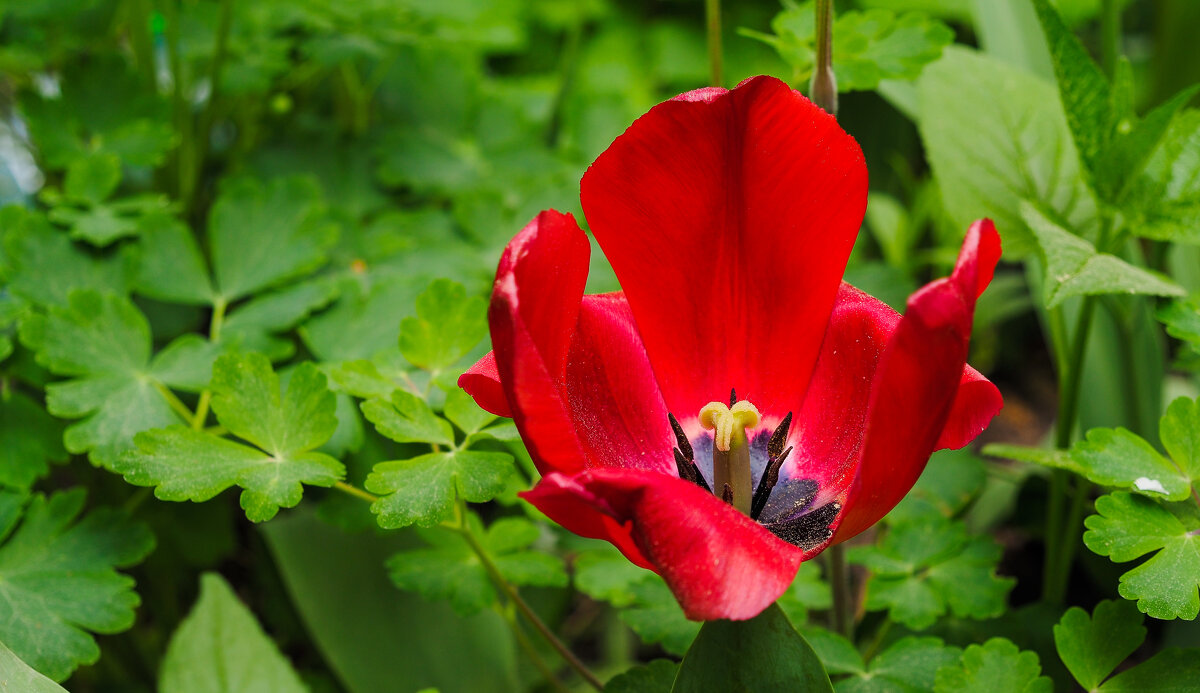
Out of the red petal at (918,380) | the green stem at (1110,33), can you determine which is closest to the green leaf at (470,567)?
the red petal at (918,380)

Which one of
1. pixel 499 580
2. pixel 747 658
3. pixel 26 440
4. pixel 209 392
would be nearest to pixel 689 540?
pixel 747 658

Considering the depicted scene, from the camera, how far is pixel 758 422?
2.12 feet

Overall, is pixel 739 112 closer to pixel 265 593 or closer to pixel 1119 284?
pixel 1119 284

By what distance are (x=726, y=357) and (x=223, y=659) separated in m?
0.44

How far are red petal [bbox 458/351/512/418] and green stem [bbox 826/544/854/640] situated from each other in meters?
0.28

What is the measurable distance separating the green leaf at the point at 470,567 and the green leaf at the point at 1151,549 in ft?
1.19

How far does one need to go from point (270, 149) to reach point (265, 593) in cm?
52

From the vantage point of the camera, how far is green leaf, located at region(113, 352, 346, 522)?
0.60 metres

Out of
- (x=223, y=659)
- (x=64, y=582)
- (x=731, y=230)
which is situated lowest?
(x=223, y=659)

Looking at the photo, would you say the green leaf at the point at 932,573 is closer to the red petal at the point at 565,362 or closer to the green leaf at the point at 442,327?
the red petal at the point at 565,362

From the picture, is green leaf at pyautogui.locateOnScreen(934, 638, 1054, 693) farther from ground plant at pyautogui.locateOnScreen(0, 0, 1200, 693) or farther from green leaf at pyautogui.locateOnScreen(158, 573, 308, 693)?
green leaf at pyautogui.locateOnScreen(158, 573, 308, 693)

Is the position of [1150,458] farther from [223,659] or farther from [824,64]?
[223,659]

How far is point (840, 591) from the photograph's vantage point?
0.71 metres

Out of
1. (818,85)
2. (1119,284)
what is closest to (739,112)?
(818,85)
